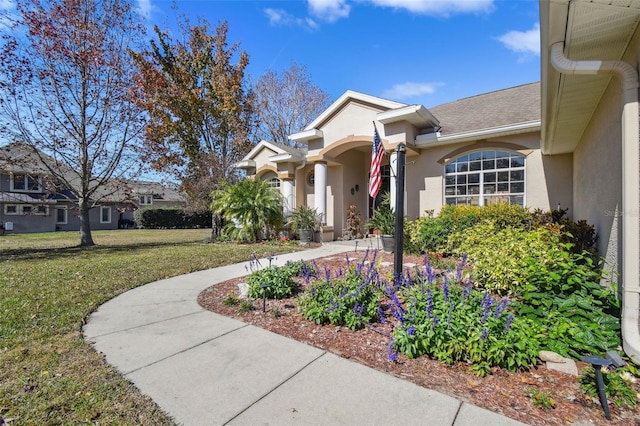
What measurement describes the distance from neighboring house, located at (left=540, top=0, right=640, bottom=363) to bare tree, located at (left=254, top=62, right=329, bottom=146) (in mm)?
22503

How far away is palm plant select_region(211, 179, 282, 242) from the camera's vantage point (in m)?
12.4

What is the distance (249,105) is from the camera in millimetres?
17719

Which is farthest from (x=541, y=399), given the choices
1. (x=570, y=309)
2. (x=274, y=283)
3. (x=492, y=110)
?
(x=492, y=110)

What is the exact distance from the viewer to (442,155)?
33.4 ft

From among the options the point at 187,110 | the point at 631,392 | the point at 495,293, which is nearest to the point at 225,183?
the point at 187,110

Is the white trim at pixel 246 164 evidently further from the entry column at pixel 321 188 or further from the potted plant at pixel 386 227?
the potted plant at pixel 386 227

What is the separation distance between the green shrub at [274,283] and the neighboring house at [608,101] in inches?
157

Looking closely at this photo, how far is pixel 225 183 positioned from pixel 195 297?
940cm

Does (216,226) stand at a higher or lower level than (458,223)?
lower

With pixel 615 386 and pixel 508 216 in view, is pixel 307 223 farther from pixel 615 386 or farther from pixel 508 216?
pixel 615 386

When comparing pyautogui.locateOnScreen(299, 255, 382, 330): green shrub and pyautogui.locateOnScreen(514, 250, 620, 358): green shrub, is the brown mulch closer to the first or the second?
pyautogui.locateOnScreen(299, 255, 382, 330): green shrub

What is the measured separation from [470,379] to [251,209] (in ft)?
35.5

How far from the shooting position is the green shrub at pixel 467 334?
2.64 m

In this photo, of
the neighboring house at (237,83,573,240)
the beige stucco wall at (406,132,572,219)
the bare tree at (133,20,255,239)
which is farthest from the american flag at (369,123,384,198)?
the bare tree at (133,20,255,239)
